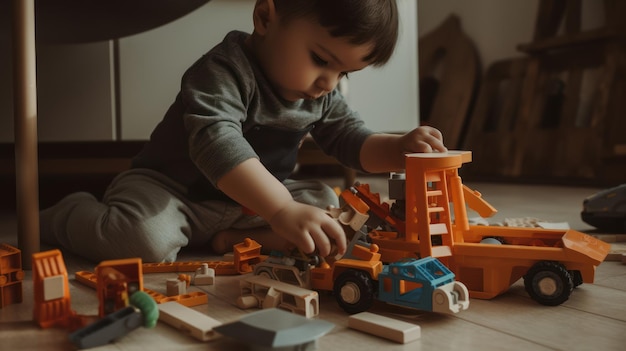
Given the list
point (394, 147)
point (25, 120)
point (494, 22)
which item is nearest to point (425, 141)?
point (394, 147)

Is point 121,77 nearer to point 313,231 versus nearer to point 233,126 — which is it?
point 233,126

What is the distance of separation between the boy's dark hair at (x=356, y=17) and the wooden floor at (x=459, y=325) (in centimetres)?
32

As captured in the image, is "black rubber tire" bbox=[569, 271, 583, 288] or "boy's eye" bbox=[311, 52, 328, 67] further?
"boy's eye" bbox=[311, 52, 328, 67]

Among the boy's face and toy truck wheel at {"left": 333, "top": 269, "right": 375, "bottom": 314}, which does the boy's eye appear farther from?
toy truck wheel at {"left": 333, "top": 269, "right": 375, "bottom": 314}

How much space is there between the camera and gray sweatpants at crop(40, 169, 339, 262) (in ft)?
2.94

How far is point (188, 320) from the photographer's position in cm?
55

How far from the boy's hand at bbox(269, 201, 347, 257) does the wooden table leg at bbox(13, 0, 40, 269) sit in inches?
15.3

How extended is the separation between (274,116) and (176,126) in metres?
0.16

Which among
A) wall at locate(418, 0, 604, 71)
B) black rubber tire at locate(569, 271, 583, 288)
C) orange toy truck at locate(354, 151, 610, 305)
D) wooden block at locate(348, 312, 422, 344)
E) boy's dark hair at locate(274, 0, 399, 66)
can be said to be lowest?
wooden block at locate(348, 312, 422, 344)

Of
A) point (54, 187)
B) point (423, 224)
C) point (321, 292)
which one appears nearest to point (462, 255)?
point (423, 224)

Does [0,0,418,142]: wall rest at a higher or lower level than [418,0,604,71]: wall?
lower

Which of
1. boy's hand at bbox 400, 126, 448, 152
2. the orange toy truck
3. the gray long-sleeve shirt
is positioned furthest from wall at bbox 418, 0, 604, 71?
the orange toy truck

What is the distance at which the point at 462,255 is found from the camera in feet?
2.17

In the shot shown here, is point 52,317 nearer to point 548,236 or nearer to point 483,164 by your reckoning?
point 548,236
